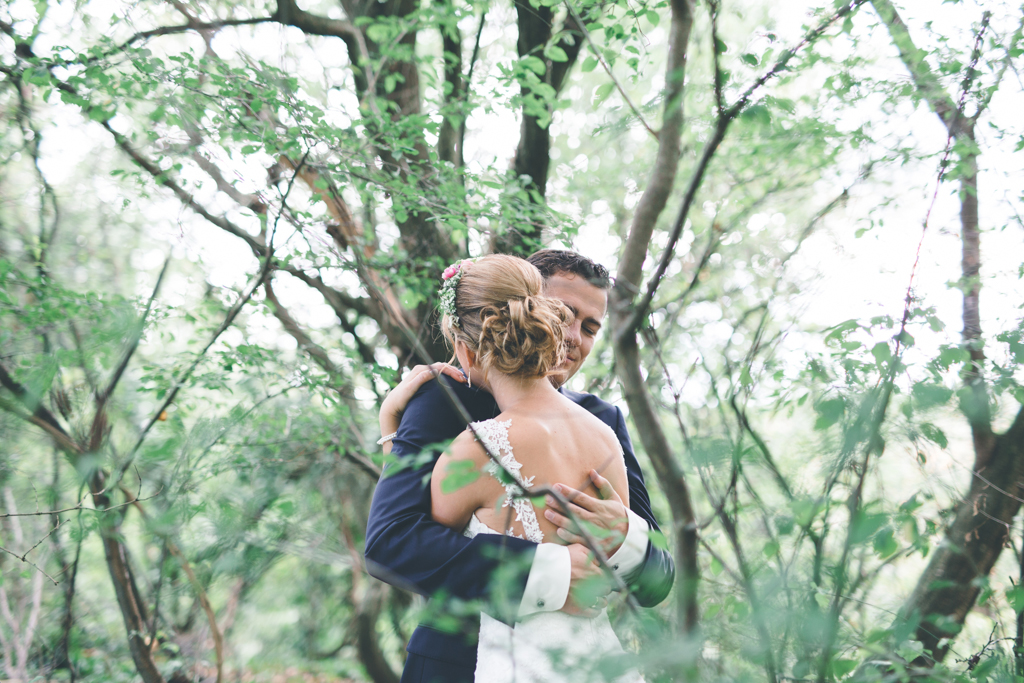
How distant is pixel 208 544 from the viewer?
10.4 ft

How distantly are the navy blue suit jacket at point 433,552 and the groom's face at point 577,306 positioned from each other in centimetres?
59

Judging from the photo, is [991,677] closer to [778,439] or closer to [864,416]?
[778,439]

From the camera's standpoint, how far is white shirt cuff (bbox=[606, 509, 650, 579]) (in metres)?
1.62

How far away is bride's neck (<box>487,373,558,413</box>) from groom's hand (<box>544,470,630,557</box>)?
0.29 meters

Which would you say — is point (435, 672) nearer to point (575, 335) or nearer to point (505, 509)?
point (505, 509)

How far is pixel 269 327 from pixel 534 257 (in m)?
2.85

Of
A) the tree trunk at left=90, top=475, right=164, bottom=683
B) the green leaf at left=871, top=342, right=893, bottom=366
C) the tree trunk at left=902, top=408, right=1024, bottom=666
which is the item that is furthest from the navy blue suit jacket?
the tree trunk at left=902, top=408, right=1024, bottom=666

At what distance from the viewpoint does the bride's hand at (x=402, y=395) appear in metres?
2.00

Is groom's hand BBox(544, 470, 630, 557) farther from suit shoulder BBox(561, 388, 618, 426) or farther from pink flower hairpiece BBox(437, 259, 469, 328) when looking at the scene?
suit shoulder BBox(561, 388, 618, 426)

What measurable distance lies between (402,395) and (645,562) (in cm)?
95

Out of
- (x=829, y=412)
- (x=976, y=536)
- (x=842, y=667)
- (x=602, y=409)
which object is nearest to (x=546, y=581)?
(x=842, y=667)

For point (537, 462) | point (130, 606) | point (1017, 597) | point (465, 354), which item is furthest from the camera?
point (130, 606)

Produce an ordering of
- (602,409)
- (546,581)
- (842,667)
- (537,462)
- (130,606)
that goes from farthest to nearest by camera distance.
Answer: (130,606), (602,409), (537,462), (546,581), (842,667)

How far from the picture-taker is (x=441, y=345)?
3711 millimetres
